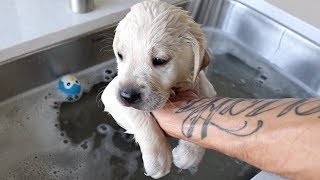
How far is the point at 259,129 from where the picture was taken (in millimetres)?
709

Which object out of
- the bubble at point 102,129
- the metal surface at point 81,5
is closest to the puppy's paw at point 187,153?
the bubble at point 102,129

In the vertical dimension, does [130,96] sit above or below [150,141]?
above

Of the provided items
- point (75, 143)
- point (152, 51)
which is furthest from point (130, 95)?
point (75, 143)

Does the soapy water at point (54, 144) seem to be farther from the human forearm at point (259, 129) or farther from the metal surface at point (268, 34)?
the metal surface at point (268, 34)

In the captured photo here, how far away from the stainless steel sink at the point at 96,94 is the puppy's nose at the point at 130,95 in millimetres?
431

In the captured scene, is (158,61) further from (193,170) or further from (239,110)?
(193,170)

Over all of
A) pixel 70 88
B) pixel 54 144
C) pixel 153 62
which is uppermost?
pixel 153 62

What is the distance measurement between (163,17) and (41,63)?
56cm

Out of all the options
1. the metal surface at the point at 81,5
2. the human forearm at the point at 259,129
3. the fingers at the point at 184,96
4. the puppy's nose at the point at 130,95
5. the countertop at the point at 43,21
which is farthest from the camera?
the metal surface at the point at 81,5

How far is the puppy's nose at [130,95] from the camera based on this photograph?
2.68 ft

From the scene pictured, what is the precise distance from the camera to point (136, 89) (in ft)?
2.71

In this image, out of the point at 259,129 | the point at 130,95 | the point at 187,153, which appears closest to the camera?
the point at 259,129

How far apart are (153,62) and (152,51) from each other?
0.03 m

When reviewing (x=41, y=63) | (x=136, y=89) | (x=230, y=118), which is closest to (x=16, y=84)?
(x=41, y=63)
